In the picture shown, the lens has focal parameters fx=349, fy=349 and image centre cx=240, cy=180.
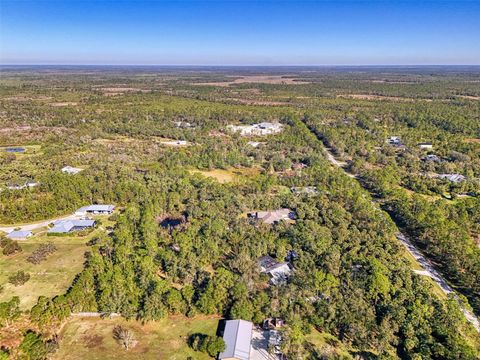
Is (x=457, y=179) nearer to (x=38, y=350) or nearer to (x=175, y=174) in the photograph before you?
(x=175, y=174)

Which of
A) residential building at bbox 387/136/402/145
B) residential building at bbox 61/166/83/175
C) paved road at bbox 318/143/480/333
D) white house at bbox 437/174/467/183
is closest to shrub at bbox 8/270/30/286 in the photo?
residential building at bbox 61/166/83/175

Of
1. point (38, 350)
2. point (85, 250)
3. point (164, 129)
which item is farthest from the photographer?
point (164, 129)

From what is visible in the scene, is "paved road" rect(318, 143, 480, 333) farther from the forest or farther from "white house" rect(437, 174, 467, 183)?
"white house" rect(437, 174, 467, 183)

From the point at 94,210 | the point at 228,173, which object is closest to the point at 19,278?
the point at 94,210

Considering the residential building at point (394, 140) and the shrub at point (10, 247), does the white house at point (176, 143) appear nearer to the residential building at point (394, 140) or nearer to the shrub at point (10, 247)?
the shrub at point (10, 247)

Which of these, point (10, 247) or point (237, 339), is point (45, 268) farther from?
point (237, 339)

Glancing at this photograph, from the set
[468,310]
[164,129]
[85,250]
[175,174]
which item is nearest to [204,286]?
[85,250]
